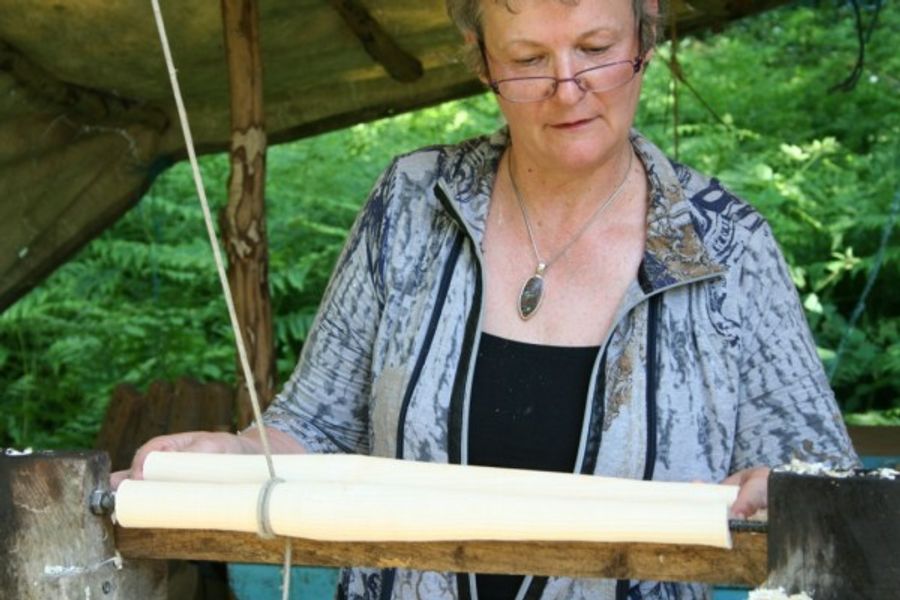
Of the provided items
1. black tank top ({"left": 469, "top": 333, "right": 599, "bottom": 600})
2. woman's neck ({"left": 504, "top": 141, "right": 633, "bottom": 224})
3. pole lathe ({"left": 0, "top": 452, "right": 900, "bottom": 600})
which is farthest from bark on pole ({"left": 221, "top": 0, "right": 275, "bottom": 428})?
pole lathe ({"left": 0, "top": 452, "right": 900, "bottom": 600})

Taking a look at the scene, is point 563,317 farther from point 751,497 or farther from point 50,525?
point 50,525

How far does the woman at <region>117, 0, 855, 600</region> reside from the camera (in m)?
2.02

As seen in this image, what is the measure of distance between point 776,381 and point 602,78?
1.54ft

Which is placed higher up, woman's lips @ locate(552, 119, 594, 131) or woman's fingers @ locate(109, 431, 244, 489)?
woman's lips @ locate(552, 119, 594, 131)

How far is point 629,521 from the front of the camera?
135cm

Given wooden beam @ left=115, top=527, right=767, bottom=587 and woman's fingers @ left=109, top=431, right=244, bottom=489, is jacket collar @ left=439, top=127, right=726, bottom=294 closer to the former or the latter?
woman's fingers @ left=109, top=431, right=244, bottom=489

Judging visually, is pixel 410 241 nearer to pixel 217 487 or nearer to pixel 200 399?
pixel 217 487

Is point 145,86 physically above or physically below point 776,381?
above

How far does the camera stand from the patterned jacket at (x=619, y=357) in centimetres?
202

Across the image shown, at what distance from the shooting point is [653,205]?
85.1 inches

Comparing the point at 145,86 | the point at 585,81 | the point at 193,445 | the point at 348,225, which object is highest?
the point at 348,225

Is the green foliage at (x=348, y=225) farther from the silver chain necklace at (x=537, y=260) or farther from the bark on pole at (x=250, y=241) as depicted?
the silver chain necklace at (x=537, y=260)

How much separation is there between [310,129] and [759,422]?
9.04ft

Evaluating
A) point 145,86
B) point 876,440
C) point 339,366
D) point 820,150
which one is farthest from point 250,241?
point 820,150
